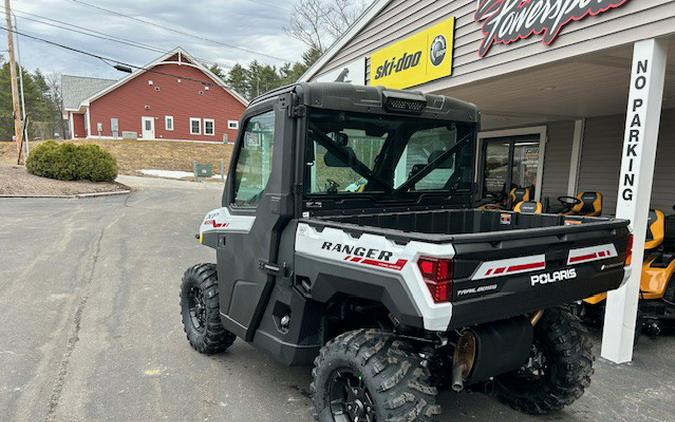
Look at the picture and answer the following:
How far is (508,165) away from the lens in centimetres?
1173

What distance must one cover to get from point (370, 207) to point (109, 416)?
229 cm

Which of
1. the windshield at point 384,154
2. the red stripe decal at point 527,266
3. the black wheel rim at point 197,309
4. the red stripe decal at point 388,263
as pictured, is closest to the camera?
the red stripe decal at point 388,263

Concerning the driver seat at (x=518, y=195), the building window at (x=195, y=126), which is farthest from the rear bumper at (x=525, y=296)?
the building window at (x=195, y=126)

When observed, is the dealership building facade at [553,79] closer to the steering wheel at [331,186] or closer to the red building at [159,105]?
the steering wheel at [331,186]

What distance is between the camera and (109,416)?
10.0ft

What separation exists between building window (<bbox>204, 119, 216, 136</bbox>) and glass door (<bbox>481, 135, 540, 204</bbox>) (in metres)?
30.5

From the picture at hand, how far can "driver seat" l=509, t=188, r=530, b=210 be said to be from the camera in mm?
10074

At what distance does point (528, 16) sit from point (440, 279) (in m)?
4.16

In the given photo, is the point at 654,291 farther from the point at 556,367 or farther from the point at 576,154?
the point at 576,154

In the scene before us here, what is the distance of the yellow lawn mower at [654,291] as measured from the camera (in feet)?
14.5

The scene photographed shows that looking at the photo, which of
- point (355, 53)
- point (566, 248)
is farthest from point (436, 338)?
point (355, 53)

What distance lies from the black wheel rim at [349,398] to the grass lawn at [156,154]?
25.3 meters

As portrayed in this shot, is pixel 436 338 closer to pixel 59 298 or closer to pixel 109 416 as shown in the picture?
pixel 109 416

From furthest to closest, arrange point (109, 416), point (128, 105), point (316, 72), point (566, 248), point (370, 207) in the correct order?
point (128, 105)
point (316, 72)
point (370, 207)
point (109, 416)
point (566, 248)
